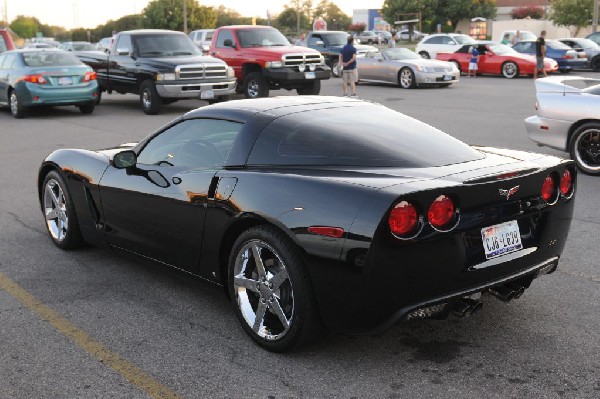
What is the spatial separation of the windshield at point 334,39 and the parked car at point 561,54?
7.55 meters

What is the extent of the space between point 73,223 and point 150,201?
4.39ft

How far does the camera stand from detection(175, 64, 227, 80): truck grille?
17.7 metres

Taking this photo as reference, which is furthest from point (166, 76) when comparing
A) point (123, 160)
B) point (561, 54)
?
point (561, 54)

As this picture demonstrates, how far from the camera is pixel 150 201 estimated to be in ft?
16.8

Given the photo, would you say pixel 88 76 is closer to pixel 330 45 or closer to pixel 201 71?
pixel 201 71

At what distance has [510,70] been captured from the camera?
96.3ft

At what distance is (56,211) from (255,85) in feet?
46.5

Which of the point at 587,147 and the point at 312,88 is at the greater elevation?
the point at 312,88


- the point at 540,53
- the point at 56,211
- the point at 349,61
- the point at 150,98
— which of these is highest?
the point at 540,53

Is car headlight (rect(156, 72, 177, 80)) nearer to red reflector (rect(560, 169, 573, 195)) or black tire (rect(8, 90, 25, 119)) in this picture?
black tire (rect(8, 90, 25, 119))

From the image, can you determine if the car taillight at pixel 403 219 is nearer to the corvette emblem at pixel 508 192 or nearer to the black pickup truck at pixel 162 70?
the corvette emblem at pixel 508 192

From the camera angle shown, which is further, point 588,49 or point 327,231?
point 588,49

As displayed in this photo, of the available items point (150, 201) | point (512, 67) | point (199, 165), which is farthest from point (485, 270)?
point (512, 67)

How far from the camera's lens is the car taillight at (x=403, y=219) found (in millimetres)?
3703
